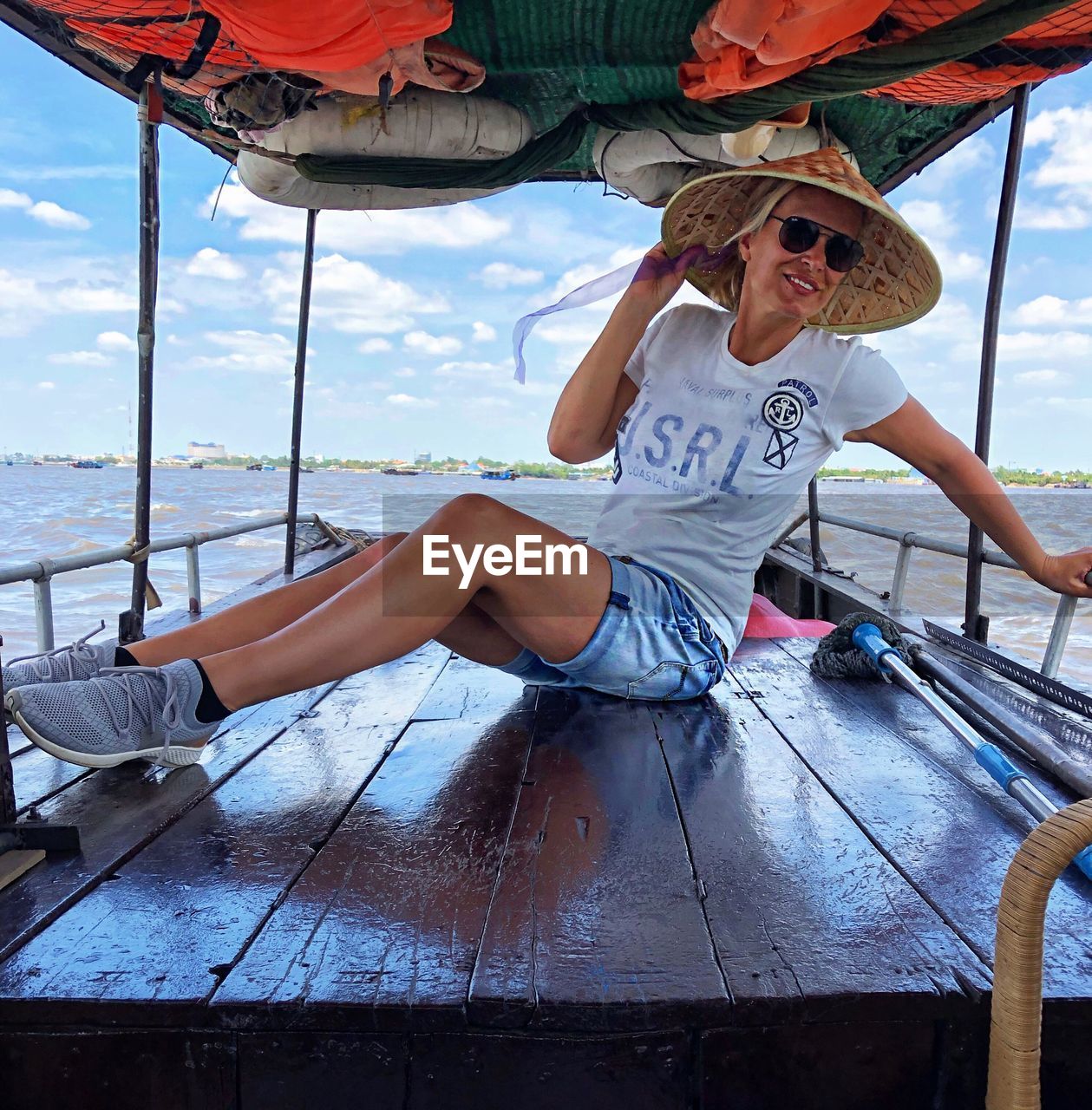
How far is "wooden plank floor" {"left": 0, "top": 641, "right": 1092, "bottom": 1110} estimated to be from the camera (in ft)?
2.81

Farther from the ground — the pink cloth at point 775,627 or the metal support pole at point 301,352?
the metal support pole at point 301,352

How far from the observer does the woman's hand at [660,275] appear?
183cm

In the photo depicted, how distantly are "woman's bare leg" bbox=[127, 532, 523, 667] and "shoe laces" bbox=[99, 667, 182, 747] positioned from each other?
0.57 feet

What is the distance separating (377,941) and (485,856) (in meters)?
0.23

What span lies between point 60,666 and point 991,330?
8.28ft

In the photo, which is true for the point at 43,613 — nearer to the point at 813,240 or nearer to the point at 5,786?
the point at 5,786

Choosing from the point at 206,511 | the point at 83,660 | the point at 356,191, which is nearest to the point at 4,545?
the point at 206,511

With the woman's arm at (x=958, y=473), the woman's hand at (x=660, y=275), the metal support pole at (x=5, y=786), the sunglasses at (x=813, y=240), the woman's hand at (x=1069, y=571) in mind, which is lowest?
the metal support pole at (x=5, y=786)

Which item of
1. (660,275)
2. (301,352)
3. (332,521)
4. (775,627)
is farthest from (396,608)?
(332,521)

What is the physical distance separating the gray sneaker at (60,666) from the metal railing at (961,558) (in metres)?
1.82

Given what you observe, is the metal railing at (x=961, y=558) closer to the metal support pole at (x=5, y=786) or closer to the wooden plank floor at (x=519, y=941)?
the wooden plank floor at (x=519, y=941)

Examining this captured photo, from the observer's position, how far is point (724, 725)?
1734mm

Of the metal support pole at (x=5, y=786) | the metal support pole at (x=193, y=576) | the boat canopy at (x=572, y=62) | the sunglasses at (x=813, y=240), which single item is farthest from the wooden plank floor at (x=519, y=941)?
the metal support pole at (x=193, y=576)

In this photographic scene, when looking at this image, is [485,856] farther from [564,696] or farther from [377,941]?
[564,696]
